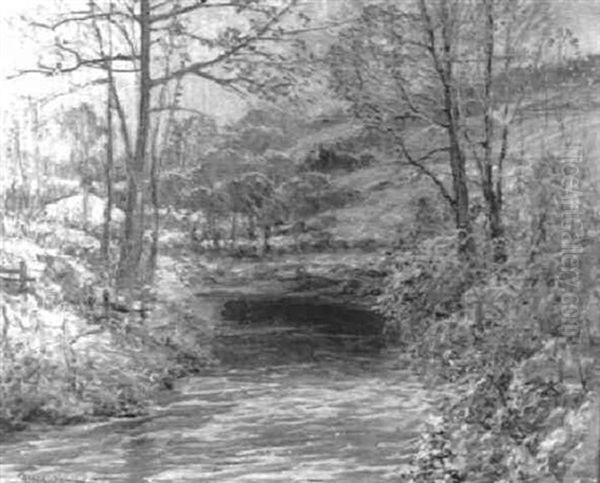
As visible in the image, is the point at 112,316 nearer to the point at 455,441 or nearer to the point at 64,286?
the point at 64,286

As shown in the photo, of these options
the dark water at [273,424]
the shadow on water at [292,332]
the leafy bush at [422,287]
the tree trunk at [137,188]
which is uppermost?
the tree trunk at [137,188]

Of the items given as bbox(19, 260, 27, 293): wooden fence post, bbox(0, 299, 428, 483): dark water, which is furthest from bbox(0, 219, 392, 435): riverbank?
bbox(0, 299, 428, 483): dark water

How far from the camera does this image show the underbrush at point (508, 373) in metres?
5.89

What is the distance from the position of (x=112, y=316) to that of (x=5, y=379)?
9.54 ft

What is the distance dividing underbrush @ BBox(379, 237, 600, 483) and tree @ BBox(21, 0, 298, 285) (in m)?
4.95

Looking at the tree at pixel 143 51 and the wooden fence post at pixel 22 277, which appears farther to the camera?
the tree at pixel 143 51

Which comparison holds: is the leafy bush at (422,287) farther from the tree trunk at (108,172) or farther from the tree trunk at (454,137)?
the tree trunk at (108,172)

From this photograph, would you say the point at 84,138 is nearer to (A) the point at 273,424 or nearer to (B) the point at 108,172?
(B) the point at 108,172

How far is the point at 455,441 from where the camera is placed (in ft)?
23.0

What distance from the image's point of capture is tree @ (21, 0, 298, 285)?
12969 mm

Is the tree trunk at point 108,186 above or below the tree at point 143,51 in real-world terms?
below

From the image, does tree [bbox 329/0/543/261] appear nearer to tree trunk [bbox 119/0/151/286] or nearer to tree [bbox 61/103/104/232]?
tree trunk [bbox 119/0/151/286]

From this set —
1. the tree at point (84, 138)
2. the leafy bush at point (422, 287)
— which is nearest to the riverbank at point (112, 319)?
the leafy bush at point (422, 287)

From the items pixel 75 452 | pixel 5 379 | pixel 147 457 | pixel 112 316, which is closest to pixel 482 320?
pixel 147 457
